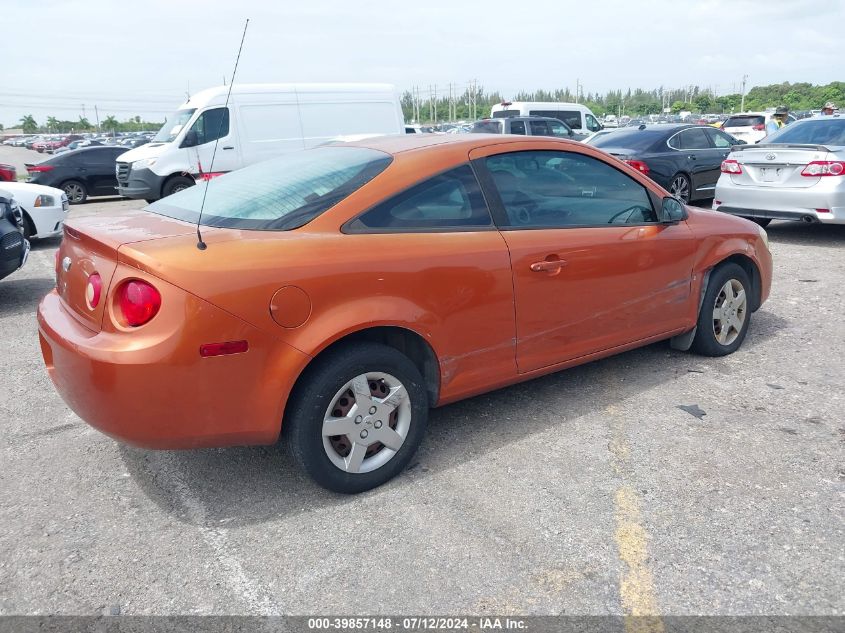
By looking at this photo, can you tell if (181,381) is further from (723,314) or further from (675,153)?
(675,153)

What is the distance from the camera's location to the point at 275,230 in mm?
3010

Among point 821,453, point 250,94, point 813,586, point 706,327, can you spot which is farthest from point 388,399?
point 250,94

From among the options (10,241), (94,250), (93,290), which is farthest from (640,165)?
(93,290)

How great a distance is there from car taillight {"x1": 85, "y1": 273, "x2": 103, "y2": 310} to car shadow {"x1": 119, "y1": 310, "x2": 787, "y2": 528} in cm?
93

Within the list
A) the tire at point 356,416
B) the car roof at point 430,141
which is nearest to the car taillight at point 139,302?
the tire at point 356,416

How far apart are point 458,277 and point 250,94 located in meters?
10.9

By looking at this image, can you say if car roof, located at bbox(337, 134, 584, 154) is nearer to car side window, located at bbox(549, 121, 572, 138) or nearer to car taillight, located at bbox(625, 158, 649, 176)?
car taillight, located at bbox(625, 158, 649, 176)

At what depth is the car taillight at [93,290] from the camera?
2842mm

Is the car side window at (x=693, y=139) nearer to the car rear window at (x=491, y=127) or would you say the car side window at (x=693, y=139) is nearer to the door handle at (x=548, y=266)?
the car rear window at (x=491, y=127)

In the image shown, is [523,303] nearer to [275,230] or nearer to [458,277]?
[458,277]

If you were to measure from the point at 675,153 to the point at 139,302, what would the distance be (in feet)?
34.4

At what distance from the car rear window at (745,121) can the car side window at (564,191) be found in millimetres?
22758

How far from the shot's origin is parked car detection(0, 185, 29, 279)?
637cm

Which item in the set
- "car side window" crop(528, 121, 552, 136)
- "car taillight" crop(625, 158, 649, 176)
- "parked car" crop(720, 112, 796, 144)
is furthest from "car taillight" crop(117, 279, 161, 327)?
"parked car" crop(720, 112, 796, 144)
